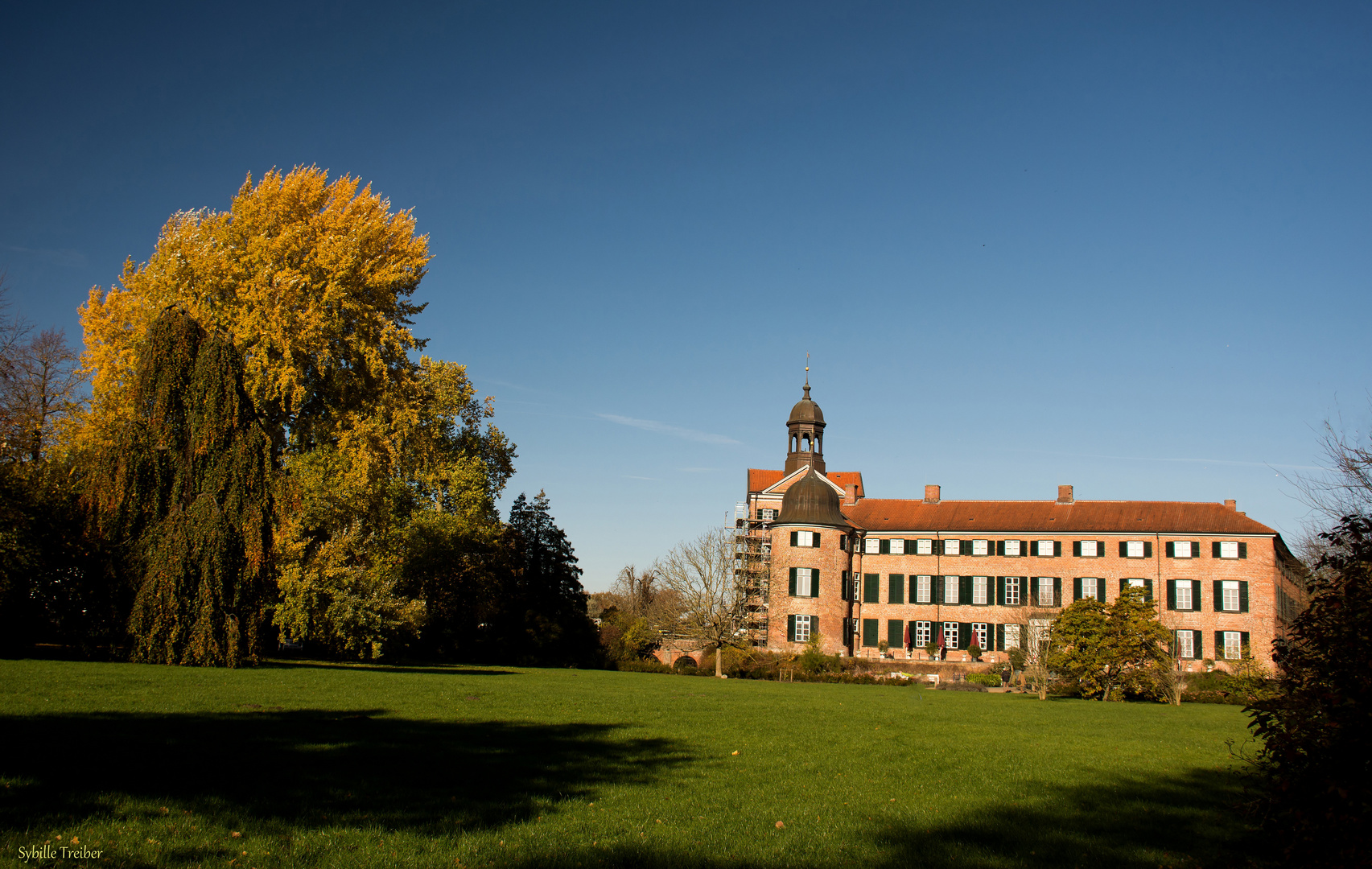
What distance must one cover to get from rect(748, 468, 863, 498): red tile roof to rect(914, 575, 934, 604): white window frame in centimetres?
918

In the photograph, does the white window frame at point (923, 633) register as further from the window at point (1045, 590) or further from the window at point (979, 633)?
the window at point (1045, 590)

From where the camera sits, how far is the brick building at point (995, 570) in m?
46.3

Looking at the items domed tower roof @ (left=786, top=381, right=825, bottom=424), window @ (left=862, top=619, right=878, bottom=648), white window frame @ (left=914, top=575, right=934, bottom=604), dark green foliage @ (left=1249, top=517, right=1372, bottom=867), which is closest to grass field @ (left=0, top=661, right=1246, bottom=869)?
dark green foliage @ (left=1249, top=517, right=1372, bottom=867)

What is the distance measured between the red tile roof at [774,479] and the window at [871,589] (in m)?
8.52

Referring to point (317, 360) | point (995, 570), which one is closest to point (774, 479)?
point (995, 570)

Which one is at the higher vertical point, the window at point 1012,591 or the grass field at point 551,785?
the window at point 1012,591

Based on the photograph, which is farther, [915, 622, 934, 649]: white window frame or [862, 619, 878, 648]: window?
[862, 619, 878, 648]: window

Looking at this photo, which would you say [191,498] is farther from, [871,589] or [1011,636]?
[1011,636]

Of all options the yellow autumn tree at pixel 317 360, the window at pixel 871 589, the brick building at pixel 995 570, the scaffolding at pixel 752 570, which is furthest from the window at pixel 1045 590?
the yellow autumn tree at pixel 317 360

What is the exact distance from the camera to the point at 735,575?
48.7 metres

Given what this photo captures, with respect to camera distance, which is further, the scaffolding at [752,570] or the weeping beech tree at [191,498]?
the scaffolding at [752,570]

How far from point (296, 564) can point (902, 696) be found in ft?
55.8

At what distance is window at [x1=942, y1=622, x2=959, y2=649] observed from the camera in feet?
164

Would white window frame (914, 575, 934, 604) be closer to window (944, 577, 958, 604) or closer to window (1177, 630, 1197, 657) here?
window (944, 577, 958, 604)
